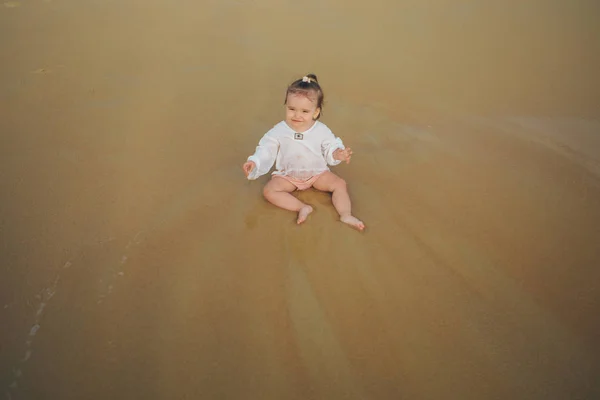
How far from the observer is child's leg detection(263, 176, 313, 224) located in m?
2.47

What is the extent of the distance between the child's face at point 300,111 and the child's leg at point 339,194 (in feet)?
1.06

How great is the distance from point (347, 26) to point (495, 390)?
13.2 feet

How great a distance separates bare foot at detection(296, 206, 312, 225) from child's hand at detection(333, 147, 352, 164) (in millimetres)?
340

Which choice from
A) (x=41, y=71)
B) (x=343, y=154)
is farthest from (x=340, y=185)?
(x=41, y=71)

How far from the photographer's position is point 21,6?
4.48 metres

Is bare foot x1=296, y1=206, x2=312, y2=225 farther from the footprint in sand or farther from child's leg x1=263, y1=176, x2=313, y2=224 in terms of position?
the footprint in sand

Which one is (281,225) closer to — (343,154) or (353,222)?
(353,222)

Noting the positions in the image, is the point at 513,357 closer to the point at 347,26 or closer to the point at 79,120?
the point at 79,120

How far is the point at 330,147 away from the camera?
2.71 m

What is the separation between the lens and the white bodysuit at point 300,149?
270 centimetres

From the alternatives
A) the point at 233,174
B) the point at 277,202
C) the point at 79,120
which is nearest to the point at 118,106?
the point at 79,120

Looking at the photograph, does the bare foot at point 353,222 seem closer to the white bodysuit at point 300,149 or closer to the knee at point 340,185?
the knee at point 340,185

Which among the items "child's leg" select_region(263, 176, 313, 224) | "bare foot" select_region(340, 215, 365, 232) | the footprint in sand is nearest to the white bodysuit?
"child's leg" select_region(263, 176, 313, 224)

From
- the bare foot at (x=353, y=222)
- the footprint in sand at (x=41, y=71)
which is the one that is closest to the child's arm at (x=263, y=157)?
the bare foot at (x=353, y=222)
